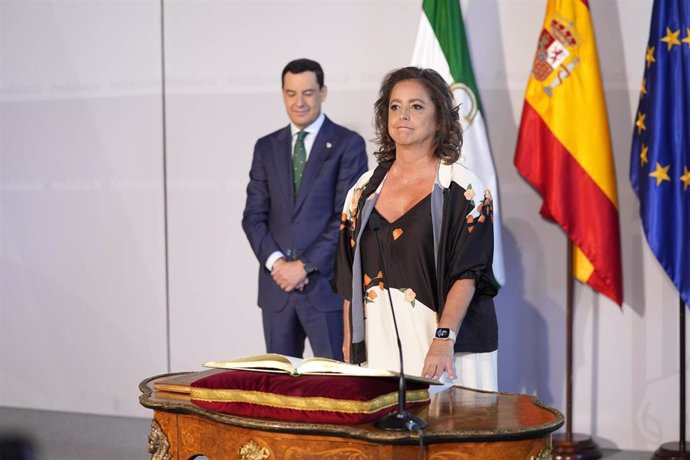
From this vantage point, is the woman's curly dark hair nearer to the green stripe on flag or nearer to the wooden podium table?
the wooden podium table

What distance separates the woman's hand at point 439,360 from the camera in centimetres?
250

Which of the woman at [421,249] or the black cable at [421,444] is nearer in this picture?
the black cable at [421,444]

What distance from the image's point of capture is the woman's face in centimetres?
278

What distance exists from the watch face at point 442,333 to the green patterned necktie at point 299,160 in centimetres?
183

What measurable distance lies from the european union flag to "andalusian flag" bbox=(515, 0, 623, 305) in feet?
0.69

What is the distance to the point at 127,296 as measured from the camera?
566 centimetres

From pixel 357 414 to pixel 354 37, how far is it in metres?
3.39

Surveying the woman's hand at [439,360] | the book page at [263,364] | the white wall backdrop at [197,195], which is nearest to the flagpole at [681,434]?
the white wall backdrop at [197,195]

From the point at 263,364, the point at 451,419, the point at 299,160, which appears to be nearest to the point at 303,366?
the point at 263,364

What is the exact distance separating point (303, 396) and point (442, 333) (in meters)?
0.62

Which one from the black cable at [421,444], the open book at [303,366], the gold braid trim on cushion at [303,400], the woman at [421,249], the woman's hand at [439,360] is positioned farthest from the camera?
the woman at [421,249]

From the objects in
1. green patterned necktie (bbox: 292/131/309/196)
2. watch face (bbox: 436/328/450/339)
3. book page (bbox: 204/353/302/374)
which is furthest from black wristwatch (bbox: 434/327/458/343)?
green patterned necktie (bbox: 292/131/309/196)

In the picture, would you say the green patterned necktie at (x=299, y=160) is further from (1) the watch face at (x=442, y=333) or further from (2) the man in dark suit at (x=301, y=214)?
(1) the watch face at (x=442, y=333)

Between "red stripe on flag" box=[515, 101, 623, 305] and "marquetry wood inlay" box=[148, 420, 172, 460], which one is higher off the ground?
"red stripe on flag" box=[515, 101, 623, 305]
